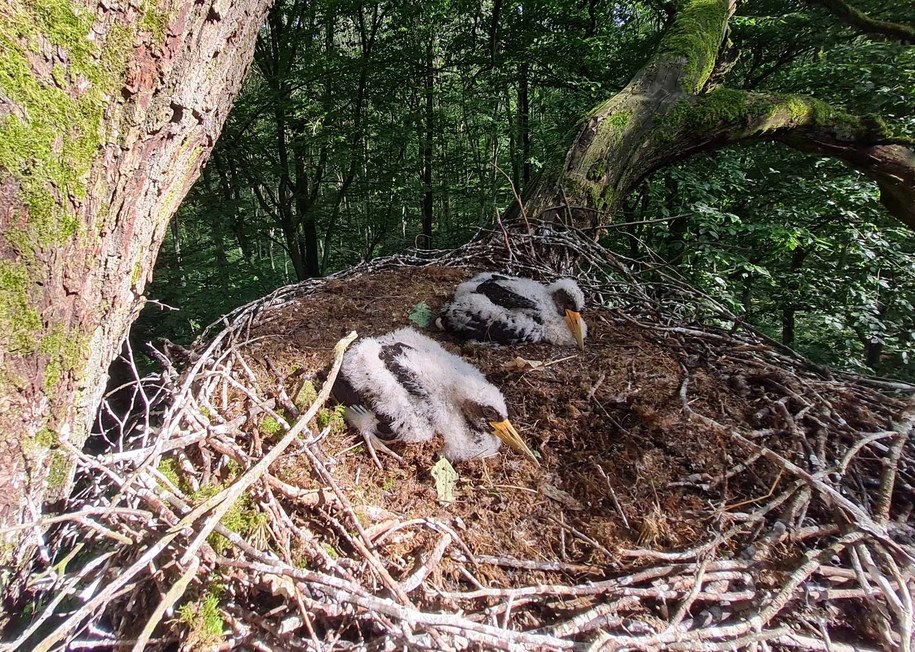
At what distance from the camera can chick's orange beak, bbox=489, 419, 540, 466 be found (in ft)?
5.47

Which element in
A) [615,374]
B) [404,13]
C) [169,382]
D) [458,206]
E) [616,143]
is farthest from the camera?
[458,206]

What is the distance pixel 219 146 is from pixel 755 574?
718 cm

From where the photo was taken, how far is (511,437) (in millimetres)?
1696

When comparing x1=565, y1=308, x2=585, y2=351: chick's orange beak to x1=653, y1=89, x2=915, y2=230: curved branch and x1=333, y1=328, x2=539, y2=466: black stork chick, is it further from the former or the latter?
x1=653, y1=89, x2=915, y2=230: curved branch

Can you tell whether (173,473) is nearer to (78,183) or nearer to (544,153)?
(78,183)

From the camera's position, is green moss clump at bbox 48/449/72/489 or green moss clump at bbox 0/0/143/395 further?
green moss clump at bbox 48/449/72/489

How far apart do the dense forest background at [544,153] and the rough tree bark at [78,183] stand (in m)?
3.28

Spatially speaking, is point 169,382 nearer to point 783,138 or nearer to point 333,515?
point 333,515

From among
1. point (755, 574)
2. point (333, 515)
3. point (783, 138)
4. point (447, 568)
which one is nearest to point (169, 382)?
point (333, 515)

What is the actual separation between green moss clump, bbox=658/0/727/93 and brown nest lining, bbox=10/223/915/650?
268 centimetres

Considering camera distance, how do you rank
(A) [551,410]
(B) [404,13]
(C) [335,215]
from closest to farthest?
(A) [551,410] < (B) [404,13] < (C) [335,215]

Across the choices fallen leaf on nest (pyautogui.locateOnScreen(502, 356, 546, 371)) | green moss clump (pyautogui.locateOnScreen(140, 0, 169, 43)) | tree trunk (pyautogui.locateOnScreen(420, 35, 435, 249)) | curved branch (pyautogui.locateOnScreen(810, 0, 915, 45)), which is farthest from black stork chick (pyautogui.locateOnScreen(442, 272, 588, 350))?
curved branch (pyautogui.locateOnScreen(810, 0, 915, 45))

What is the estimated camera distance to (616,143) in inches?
129

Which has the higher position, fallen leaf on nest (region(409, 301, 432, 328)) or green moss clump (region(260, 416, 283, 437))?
fallen leaf on nest (region(409, 301, 432, 328))
